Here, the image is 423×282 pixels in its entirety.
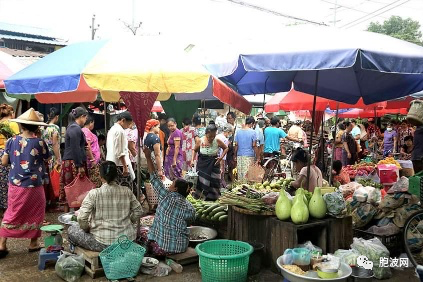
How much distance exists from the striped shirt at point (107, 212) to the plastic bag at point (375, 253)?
2689 millimetres

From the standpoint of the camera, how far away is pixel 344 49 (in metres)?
3.60

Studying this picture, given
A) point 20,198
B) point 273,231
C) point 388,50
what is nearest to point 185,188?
point 273,231

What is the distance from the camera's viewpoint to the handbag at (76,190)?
6379 millimetres

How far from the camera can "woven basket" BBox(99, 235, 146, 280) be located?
14.2ft

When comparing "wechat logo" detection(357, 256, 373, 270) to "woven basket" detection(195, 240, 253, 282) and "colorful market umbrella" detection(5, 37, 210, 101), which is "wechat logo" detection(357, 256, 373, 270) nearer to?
"woven basket" detection(195, 240, 253, 282)

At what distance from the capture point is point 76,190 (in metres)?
6.43

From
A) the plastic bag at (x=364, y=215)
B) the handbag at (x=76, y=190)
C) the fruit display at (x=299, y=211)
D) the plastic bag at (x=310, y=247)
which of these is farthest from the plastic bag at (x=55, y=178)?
the plastic bag at (x=364, y=215)

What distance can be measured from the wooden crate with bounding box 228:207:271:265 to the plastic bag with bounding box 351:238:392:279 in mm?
1060

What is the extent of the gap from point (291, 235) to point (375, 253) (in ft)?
3.58

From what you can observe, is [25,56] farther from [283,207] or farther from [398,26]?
[398,26]

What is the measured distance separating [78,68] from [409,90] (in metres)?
4.61

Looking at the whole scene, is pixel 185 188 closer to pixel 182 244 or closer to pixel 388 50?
pixel 182 244

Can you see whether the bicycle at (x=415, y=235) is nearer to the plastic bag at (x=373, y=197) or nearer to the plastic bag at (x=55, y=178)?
the plastic bag at (x=373, y=197)

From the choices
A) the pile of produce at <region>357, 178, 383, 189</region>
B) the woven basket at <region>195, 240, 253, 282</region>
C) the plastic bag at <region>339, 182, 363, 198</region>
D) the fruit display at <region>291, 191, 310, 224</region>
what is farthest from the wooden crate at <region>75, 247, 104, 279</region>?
the pile of produce at <region>357, 178, 383, 189</region>
